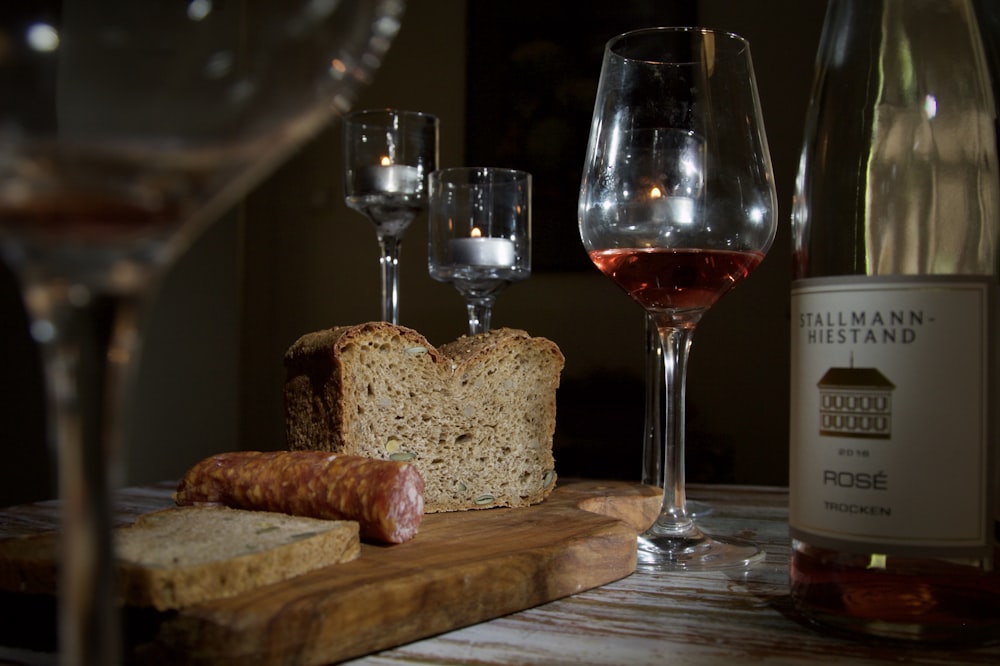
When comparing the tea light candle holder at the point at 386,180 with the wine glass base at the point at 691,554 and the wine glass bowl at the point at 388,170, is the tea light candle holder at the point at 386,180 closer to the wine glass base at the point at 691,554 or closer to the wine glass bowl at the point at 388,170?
the wine glass bowl at the point at 388,170

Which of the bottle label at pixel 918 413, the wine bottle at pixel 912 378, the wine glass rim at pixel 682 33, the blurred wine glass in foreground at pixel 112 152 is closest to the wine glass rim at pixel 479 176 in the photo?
the wine glass rim at pixel 682 33

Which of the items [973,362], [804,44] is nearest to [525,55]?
[804,44]

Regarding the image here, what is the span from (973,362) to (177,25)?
1.92 feet

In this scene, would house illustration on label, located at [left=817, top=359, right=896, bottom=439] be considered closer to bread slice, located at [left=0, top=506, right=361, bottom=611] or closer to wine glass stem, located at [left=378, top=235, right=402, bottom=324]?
bread slice, located at [left=0, top=506, right=361, bottom=611]

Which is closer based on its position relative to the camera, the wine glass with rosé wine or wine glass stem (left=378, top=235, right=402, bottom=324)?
the wine glass with rosé wine

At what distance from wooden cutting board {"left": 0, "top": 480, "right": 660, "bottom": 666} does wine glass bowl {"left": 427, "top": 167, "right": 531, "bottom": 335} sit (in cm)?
47

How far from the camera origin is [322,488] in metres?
0.93

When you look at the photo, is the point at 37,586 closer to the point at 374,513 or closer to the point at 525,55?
the point at 374,513

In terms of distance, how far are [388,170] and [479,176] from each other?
0.16 metres

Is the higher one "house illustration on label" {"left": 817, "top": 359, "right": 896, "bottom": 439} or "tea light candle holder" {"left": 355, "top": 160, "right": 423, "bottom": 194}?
"tea light candle holder" {"left": 355, "top": 160, "right": 423, "bottom": 194}

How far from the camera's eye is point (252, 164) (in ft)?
1.34

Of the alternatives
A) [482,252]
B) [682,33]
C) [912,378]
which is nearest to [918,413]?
[912,378]

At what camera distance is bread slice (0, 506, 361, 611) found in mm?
660

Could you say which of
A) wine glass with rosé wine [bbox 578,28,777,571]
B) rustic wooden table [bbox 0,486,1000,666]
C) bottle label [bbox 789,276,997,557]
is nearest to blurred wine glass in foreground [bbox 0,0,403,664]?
rustic wooden table [bbox 0,486,1000,666]
